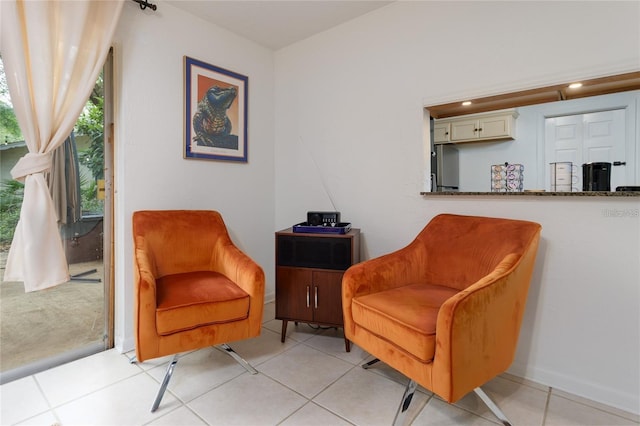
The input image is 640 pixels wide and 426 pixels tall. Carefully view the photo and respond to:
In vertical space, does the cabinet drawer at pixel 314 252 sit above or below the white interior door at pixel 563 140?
below

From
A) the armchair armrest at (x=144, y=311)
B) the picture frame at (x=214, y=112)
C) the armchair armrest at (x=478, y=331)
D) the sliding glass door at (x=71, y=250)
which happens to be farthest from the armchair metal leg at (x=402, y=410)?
the picture frame at (x=214, y=112)

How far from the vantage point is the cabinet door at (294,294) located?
7.22 feet

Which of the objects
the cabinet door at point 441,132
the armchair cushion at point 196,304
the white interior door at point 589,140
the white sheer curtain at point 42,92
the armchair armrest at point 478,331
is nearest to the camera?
the armchair armrest at point 478,331

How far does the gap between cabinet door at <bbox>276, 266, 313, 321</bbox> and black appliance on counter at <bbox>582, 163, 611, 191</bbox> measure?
1752mm

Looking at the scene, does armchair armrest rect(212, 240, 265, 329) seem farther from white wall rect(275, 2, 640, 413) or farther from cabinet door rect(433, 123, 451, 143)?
cabinet door rect(433, 123, 451, 143)

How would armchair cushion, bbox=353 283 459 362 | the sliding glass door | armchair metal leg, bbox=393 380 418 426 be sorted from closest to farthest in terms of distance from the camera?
armchair cushion, bbox=353 283 459 362 < armchair metal leg, bbox=393 380 418 426 < the sliding glass door

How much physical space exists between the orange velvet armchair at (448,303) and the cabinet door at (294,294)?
55 centimetres

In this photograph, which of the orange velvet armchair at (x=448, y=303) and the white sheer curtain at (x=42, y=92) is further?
the white sheer curtain at (x=42, y=92)

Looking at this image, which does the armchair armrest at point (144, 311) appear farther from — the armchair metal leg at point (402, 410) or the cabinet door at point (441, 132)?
the cabinet door at point (441, 132)

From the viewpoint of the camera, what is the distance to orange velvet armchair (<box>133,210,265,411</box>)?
1.50 meters

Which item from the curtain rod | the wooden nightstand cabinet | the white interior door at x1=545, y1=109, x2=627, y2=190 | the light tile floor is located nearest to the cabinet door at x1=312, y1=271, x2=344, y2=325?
the wooden nightstand cabinet

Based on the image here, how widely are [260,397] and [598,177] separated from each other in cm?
219

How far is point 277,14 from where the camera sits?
2479 millimetres

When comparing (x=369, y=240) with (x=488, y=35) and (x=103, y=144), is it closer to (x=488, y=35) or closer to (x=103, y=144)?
(x=488, y=35)
